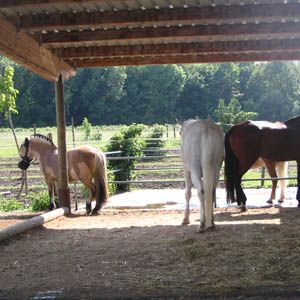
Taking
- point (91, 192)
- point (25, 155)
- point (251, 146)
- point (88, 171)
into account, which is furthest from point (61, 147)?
point (251, 146)

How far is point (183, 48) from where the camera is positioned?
8.16 metres

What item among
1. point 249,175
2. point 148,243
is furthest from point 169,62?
point 249,175

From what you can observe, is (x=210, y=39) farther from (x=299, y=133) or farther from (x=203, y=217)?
(x=203, y=217)

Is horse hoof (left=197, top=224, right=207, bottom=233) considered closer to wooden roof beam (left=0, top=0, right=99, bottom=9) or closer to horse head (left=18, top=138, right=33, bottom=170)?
wooden roof beam (left=0, top=0, right=99, bottom=9)

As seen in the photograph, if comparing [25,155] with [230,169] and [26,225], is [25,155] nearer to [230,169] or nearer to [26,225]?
[26,225]

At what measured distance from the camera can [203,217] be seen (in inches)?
243

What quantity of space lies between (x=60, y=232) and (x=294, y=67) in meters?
58.7

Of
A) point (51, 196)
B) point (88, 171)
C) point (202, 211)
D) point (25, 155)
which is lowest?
point (51, 196)

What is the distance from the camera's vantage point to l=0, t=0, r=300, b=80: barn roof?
604 centimetres

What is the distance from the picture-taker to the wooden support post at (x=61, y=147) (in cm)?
877

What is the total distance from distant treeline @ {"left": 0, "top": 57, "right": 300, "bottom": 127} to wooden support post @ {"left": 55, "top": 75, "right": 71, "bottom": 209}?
4205 centimetres

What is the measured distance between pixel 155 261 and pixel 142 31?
370cm

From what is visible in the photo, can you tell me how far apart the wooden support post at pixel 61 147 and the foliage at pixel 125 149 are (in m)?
4.23

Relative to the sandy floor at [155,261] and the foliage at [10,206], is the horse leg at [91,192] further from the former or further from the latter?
the foliage at [10,206]
